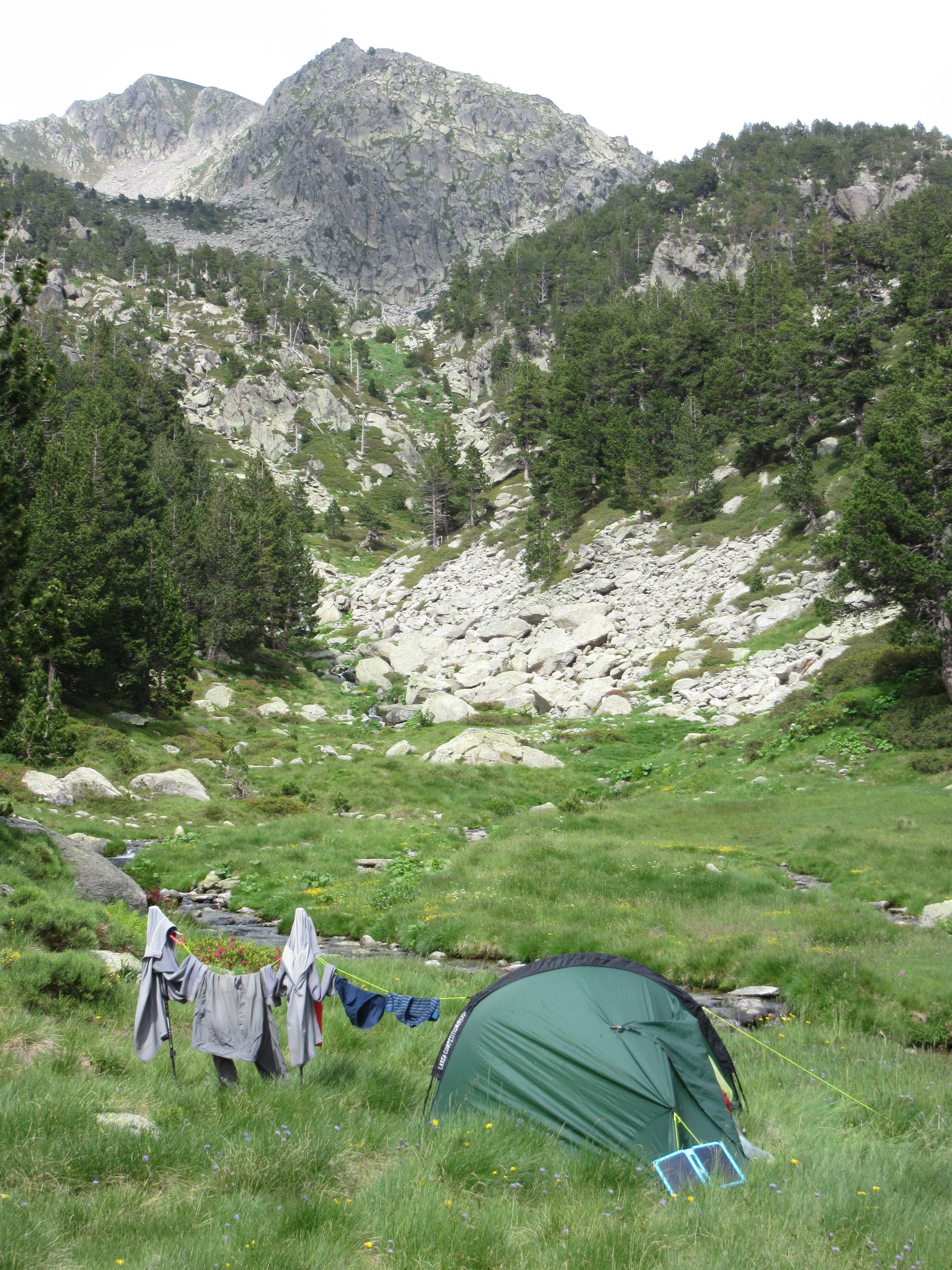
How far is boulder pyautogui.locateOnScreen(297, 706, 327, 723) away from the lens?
49.1 metres

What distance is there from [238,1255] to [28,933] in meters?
8.26

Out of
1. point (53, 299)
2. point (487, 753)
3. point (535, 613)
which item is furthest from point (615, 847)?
point (53, 299)

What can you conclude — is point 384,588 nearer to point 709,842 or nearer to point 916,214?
point 709,842

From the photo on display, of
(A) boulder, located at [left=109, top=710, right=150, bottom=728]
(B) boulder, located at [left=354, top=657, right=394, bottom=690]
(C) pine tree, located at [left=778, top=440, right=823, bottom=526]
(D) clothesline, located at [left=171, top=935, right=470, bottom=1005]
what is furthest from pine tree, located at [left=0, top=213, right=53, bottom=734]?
(C) pine tree, located at [left=778, top=440, right=823, bottom=526]

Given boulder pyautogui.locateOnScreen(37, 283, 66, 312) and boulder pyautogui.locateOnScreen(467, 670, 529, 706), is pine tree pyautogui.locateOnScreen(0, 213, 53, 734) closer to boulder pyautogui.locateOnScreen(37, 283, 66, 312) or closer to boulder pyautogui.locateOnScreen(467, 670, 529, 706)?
boulder pyautogui.locateOnScreen(467, 670, 529, 706)

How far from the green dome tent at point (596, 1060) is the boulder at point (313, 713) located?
1649 inches

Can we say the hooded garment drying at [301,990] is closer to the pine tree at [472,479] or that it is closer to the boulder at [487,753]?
the boulder at [487,753]

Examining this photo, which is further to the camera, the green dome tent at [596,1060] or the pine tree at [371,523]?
the pine tree at [371,523]

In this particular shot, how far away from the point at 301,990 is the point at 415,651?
56.3m

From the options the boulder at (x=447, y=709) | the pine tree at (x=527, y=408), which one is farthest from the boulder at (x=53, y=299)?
the boulder at (x=447, y=709)

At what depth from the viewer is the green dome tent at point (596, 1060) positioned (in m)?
7.15

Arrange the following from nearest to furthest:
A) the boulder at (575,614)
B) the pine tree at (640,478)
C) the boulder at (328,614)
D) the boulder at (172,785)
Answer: the boulder at (172,785)
the boulder at (575,614)
the pine tree at (640,478)
the boulder at (328,614)

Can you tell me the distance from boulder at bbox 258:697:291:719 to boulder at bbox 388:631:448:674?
13308 millimetres

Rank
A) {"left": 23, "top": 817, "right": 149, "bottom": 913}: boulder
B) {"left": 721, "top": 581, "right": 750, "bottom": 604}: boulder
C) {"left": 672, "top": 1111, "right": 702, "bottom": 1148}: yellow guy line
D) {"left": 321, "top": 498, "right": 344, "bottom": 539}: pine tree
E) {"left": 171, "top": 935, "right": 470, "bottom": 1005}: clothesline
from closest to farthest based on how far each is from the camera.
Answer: {"left": 672, "top": 1111, "right": 702, "bottom": 1148}: yellow guy line < {"left": 171, "top": 935, "right": 470, "bottom": 1005}: clothesline < {"left": 23, "top": 817, "right": 149, "bottom": 913}: boulder < {"left": 721, "top": 581, "right": 750, "bottom": 604}: boulder < {"left": 321, "top": 498, "right": 344, "bottom": 539}: pine tree
